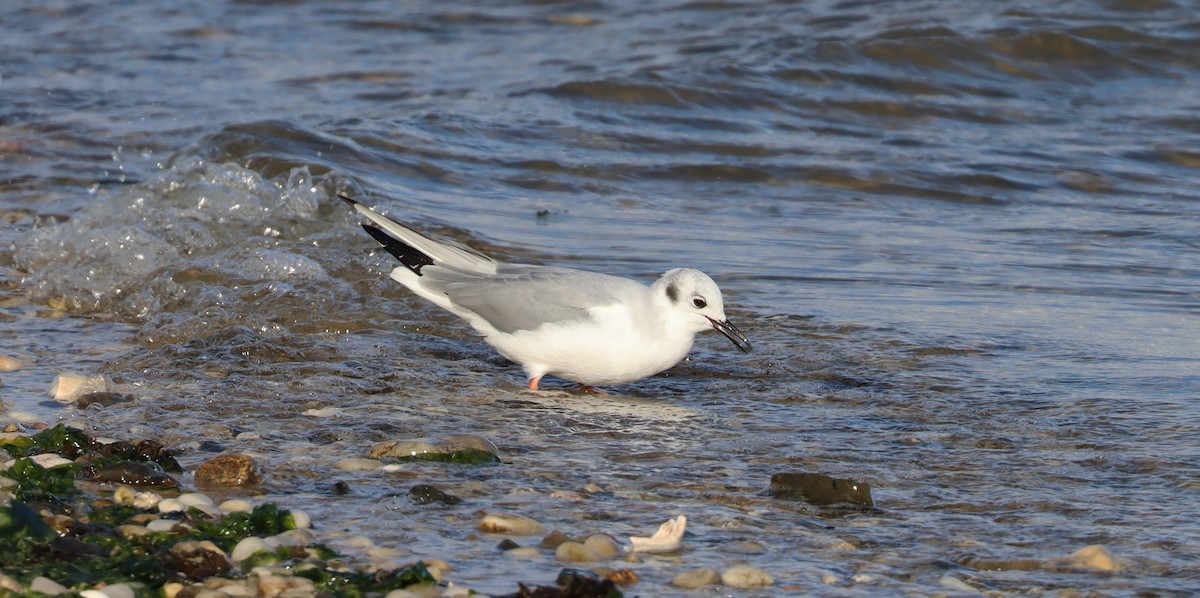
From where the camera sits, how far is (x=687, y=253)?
750 cm

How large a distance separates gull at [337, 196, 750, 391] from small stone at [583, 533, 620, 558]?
1.68 m

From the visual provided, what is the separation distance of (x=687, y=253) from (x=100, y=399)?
3.38 metres

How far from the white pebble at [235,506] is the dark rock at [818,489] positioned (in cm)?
138

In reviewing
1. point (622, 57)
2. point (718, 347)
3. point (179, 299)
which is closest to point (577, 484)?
point (718, 347)

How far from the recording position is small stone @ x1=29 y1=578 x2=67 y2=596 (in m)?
3.08

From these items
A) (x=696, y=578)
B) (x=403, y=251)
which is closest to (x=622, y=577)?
(x=696, y=578)

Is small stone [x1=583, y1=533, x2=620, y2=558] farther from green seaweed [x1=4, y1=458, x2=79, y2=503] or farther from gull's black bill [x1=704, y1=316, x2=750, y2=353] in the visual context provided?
gull's black bill [x1=704, y1=316, x2=750, y2=353]

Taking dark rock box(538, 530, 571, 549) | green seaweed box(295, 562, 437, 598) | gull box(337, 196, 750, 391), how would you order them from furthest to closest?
gull box(337, 196, 750, 391) → dark rock box(538, 530, 571, 549) → green seaweed box(295, 562, 437, 598)

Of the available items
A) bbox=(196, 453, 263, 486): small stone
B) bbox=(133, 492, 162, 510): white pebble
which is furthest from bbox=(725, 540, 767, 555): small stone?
bbox=(133, 492, 162, 510): white pebble

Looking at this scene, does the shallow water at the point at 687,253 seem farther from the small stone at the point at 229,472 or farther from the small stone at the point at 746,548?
the small stone at the point at 229,472

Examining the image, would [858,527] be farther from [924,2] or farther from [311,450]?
[924,2]

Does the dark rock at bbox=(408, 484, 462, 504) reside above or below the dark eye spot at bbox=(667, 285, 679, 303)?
below

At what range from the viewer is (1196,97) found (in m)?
11.4

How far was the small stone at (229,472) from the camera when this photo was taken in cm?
398
